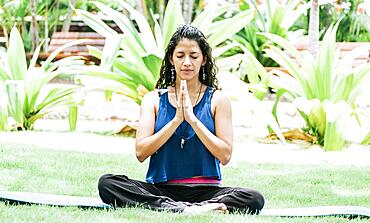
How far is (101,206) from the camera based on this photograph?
346 centimetres

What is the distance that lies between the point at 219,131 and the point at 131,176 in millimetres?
1307

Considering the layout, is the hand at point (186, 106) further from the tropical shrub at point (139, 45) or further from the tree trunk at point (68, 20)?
the tree trunk at point (68, 20)

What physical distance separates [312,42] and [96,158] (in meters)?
3.41

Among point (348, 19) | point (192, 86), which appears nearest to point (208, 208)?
point (192, 86)

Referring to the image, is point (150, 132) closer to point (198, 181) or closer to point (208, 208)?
point (198, 181)

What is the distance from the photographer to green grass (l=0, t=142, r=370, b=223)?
3.24 m

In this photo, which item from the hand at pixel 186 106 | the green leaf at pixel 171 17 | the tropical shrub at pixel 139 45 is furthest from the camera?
the green leaf at pixel 171 17

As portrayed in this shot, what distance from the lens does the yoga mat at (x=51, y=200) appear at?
352 centimetres

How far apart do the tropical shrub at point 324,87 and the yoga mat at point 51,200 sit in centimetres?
285

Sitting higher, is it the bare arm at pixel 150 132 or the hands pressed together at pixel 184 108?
the hands pressed together at pixel 184 108

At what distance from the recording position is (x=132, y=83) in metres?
6.78

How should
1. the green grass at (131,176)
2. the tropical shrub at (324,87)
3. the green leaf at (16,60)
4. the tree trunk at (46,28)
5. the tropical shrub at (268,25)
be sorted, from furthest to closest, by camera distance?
the tree trunk at (46,28), the tropical shrub at (268,25), the green leaf at (16,60), the tropical shrub at (324,87), the green grass at (131,176)

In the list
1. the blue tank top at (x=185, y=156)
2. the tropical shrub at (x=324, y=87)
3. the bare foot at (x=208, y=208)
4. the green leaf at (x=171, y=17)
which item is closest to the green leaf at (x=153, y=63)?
the green leaf at (x=171, y=17)

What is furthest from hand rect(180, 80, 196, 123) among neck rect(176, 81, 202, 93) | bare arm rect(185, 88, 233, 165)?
neck rect(176, 81, 202, 93)
